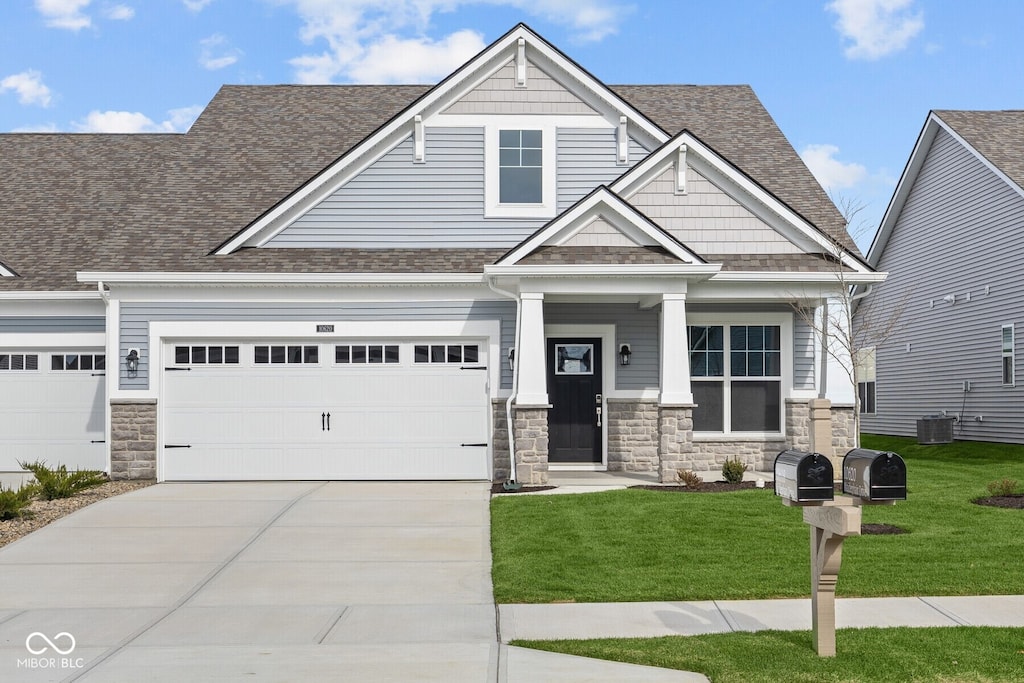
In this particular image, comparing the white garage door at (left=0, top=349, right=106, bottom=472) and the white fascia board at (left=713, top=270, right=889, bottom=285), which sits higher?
the white fascia board at (left=713, top=270, right=889, bottom=285)

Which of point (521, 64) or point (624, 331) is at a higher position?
point (521, 64)

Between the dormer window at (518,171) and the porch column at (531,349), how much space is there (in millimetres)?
2572

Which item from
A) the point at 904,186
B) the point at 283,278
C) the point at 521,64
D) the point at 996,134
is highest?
the point at 996,134

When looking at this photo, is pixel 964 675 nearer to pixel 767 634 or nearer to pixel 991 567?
pixel 767 634

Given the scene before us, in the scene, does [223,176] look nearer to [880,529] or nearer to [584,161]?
[584,161]

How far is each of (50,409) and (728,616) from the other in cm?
1335

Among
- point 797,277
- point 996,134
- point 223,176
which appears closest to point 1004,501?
point 797,277

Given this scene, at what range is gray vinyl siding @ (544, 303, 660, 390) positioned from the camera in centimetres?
1691

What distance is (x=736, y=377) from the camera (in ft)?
55.6

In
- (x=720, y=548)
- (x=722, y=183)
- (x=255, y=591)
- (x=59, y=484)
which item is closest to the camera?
(x=255, y=591)

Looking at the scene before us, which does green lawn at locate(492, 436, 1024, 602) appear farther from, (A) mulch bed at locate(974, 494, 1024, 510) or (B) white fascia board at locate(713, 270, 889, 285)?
(B) white fascia board at locate(713, 270, 889, 285)

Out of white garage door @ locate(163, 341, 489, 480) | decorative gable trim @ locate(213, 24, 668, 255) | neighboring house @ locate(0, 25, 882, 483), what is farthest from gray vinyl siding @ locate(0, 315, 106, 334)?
decorative gable trim @ locate(213, 24, 668, 255)

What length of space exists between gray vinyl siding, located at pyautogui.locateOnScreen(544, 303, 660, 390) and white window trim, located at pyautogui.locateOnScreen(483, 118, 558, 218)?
1623mm

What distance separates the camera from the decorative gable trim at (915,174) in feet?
74.9
